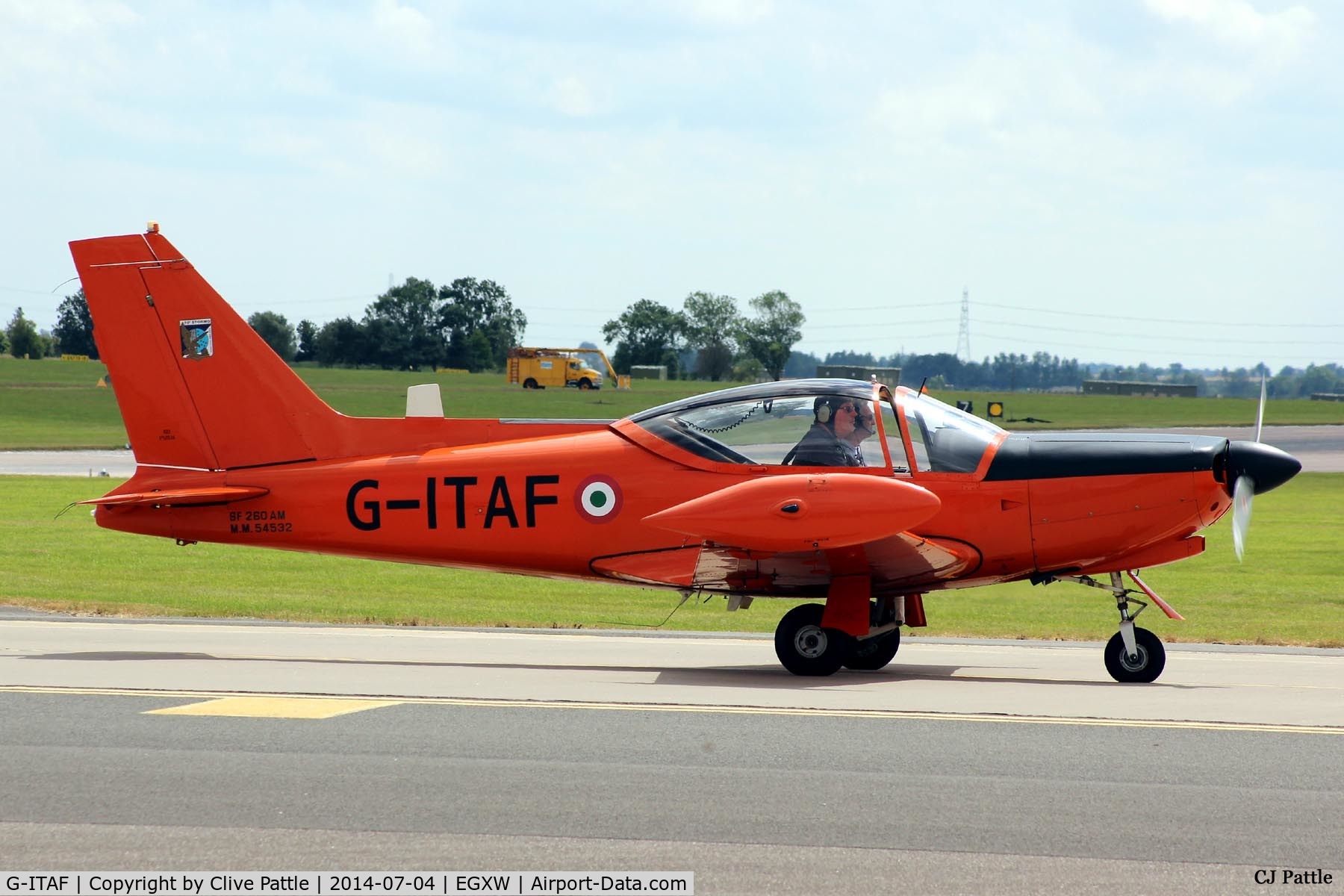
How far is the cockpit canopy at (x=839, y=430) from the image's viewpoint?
34.4 feet

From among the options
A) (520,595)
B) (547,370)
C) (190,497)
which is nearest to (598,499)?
(190,497)

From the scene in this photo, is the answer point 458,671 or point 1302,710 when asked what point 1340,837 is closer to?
point 1302,710

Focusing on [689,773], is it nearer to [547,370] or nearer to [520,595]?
[520,595]

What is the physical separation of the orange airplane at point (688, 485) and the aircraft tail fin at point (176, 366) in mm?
18

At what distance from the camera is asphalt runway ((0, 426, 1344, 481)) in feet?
134

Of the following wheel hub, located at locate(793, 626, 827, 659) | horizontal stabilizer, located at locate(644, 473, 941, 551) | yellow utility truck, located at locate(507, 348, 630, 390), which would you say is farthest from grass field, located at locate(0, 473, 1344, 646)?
yellow utility truck, located at locate(507, 348, 630, 390)

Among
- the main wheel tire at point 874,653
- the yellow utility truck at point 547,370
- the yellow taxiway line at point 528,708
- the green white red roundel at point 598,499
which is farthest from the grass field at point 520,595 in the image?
the yellow utility truck at point 547,370

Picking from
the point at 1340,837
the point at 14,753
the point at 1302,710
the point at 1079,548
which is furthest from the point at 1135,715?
the point at 14,753

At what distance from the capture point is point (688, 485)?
35.7 ft

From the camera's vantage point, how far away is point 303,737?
7781 millimetres

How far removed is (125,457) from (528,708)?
4341 cm

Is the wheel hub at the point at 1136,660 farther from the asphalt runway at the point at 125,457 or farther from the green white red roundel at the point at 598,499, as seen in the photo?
the asphalt runway at the point at 125,457

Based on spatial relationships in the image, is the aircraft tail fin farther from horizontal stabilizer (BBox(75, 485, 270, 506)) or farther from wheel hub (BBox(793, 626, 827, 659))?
wheel hub (BBox(793, 626, 827, 659))

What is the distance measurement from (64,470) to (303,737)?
36698mm
